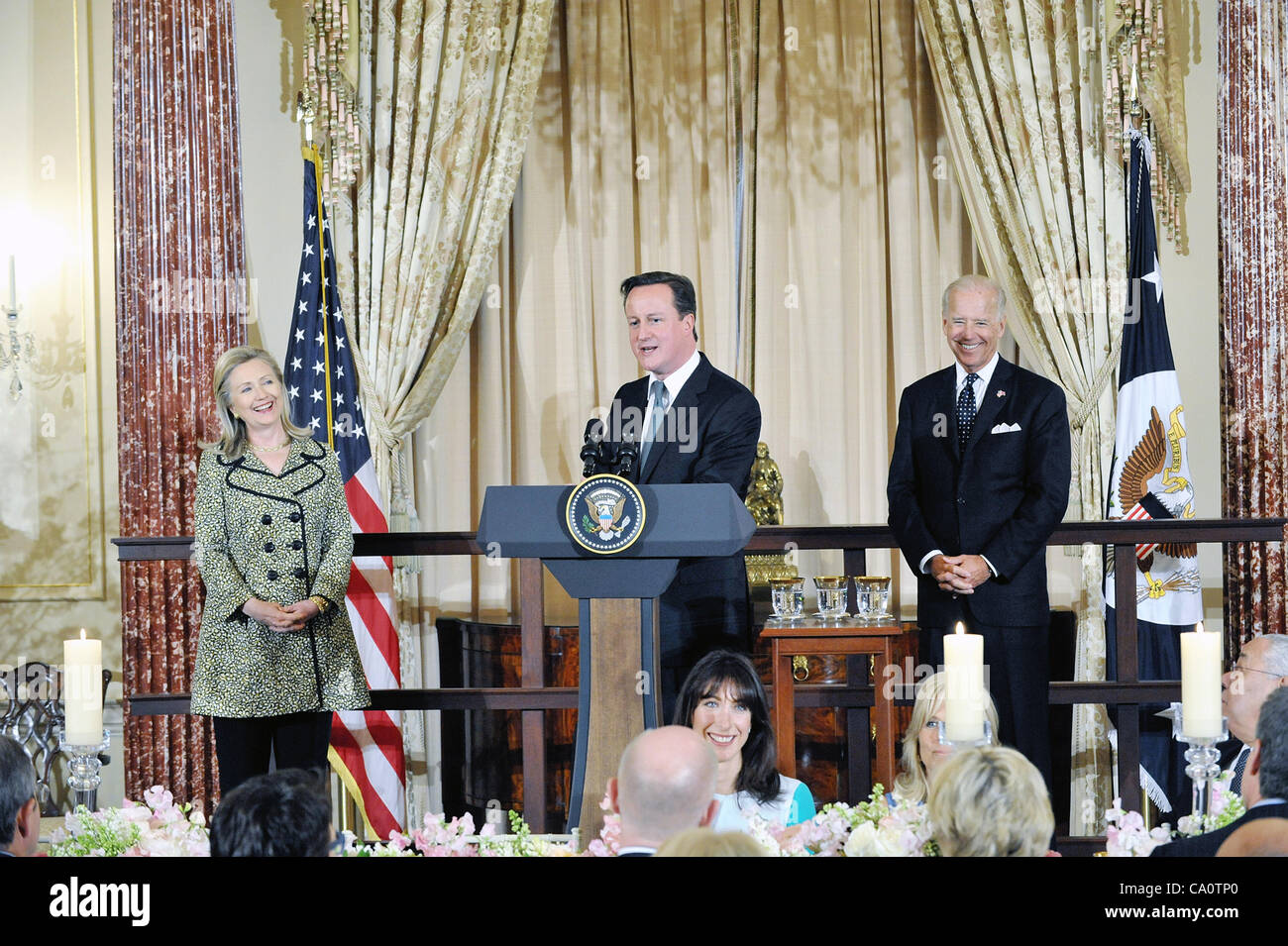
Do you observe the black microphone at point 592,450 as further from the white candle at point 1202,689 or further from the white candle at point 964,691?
the white candle at point 1202,689

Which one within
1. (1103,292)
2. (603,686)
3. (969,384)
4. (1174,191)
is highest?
(1174,191)

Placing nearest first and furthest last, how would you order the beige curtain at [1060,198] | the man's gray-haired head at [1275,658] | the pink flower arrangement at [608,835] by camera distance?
the pink flower arrangement at [608,835] → the man's gray-haired head at [1275,658] → the beige curtain at [1060,198]

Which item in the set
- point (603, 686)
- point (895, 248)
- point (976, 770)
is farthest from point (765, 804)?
point (895, 248)

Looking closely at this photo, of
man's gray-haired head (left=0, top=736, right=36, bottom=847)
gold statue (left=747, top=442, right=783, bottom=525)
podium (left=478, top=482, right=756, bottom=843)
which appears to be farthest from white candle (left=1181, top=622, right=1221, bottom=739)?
gold statue (left=747, top=442, right=783, bottom=525)

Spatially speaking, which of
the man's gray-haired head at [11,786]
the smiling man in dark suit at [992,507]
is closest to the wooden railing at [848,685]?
the smiling man in dark suit at [992,507]

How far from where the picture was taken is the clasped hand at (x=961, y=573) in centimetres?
370

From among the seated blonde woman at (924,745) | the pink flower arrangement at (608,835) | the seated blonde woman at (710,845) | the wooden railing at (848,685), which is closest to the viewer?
the seated blonde woman at (710,845)

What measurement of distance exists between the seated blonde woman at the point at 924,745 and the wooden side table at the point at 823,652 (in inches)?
31.6

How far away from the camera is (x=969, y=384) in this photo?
12.8 ft

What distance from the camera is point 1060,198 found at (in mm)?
5562

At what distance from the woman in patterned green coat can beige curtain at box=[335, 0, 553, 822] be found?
1928 mm

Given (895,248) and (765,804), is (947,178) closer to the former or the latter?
(895,248)

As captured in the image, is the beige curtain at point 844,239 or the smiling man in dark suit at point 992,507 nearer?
the smiling man in dark suit at point 992,507

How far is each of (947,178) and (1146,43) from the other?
3.17 ft
